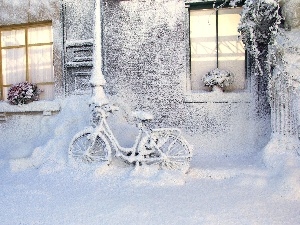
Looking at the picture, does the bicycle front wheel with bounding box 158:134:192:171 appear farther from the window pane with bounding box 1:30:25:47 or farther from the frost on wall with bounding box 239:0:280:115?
the window pane with bounding box 1:30:25:47

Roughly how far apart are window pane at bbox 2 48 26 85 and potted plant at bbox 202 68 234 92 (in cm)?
434

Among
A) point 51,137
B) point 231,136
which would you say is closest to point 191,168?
point 231,136

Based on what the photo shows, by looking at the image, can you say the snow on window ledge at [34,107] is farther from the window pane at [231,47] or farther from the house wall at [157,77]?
the window pane at [231,47]

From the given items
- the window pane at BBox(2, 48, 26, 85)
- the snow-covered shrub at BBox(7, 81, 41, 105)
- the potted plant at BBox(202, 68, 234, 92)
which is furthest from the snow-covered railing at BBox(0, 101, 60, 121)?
the potted plant at BBox(202, 68, 234, 92)

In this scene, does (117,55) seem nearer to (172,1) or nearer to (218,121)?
(172,1)

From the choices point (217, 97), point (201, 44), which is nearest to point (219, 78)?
point (217, 97)

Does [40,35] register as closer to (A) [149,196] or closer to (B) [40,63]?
(B) [40,63]

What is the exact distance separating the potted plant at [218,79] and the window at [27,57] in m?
3.62

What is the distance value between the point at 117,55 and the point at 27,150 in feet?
8.59

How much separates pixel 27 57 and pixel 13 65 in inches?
16.7

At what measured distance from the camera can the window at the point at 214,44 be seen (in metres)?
7.61

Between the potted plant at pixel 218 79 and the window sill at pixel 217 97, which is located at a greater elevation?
the potted plant at pixel 218 79

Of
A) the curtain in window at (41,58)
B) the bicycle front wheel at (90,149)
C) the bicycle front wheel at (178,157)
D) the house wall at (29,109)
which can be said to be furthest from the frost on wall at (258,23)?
the curtain in window at (41,58)

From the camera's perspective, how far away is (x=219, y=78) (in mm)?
7328
